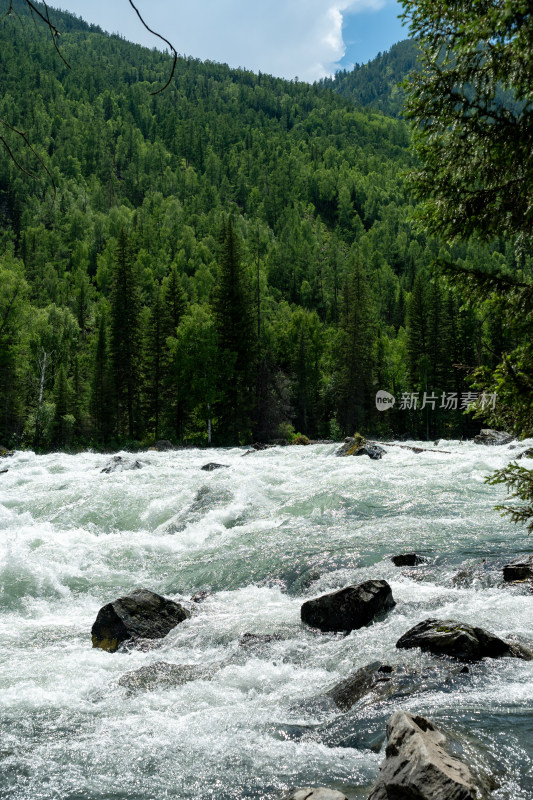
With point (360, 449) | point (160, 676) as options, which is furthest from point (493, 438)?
point (160, 676)

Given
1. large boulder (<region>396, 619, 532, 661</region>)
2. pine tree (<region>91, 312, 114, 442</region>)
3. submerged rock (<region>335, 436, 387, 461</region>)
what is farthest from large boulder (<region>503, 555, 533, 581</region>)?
pine tree (<region>91, 312, 114, 442</region>)

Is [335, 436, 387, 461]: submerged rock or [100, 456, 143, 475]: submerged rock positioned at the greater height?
[335, 436, 387, 461]: submerged rock

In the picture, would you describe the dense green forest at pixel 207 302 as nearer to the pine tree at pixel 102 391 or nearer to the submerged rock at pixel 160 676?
the pine tree at pixel 102 391

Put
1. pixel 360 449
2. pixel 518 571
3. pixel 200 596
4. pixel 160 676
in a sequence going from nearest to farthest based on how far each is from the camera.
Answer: pixel 160 676 < pixel 518 571 < pixel 200 596 < pixel 360 449

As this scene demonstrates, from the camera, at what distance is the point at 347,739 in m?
5.73

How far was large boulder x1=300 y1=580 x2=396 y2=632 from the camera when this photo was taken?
8.81 m

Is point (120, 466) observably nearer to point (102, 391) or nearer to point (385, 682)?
point (385, 682)

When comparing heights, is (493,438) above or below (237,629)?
above

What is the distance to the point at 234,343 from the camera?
152 ft

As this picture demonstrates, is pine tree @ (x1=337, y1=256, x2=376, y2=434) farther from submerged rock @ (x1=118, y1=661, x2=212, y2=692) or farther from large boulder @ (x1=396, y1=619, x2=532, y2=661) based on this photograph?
submerged rock @ (x1=118, y1=661, x2=212, y2=692)

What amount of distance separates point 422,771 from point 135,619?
5741mm

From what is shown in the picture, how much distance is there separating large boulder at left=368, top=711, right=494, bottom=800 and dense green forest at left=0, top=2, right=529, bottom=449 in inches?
147

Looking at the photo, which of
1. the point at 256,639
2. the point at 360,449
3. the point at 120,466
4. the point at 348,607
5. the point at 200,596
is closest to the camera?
the point at 256,639

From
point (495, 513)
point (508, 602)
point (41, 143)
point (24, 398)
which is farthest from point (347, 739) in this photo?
point (41, 143)
